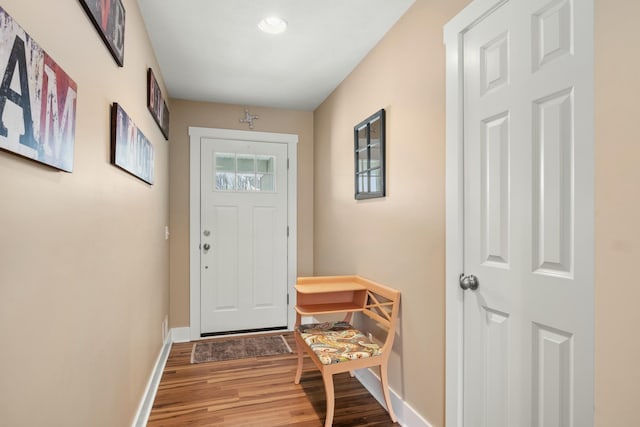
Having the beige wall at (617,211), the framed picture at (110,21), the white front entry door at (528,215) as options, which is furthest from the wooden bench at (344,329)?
the framed picture at (110,21)

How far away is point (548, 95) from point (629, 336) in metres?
0.80

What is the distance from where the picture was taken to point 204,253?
355 cm

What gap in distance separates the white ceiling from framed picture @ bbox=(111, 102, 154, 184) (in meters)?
0.75

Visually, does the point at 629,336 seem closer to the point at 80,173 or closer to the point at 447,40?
the point at 447,40

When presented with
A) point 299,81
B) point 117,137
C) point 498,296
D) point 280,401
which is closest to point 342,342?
point 280,401

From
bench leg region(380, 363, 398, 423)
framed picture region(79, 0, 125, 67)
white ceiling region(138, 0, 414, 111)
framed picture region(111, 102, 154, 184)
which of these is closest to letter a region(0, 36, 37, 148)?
framed picture region(79, 0, 125, 67)

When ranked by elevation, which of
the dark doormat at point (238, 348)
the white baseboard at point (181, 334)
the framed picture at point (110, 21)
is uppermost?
the framed picture at point (110, 21)

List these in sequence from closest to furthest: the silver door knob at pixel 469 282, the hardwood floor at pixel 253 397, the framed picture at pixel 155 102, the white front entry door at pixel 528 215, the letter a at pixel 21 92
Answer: the letter a at pixel 21 92 < the white front entry door at pixel 528 215 < the silver door knob at pixel 469 282 < the hardwood floor at pixel 253 397 < the framed picture at pixel 155 102

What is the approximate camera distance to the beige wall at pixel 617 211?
3.10ft

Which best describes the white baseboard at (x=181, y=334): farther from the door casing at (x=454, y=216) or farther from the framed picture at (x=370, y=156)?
the door casing at (x=454, y=216)

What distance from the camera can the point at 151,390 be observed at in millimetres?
2303

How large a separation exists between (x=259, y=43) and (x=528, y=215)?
200 centimetres

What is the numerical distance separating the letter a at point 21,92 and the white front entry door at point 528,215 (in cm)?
150

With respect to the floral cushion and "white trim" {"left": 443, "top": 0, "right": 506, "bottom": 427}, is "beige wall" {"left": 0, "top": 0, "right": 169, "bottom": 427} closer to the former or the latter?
the floral cushion
